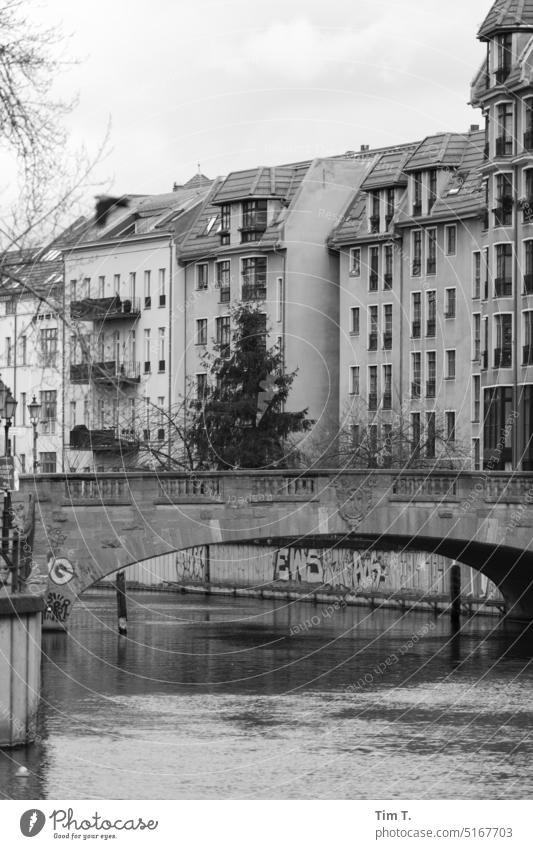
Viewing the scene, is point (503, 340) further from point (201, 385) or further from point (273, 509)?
point (201, 385)

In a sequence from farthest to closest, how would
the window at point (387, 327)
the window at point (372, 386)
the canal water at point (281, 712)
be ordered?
the window at point (387, 327)
the window at point (372, 386)
the canal water at point (281, 712)

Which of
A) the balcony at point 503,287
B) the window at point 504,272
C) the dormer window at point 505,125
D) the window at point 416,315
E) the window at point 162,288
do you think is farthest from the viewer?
the window at point 162,288

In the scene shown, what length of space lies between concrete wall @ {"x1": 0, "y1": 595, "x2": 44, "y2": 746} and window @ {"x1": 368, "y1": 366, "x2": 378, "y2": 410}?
2275 inches

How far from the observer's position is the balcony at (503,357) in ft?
266

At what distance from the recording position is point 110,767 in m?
41.8

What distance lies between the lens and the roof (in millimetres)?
80438

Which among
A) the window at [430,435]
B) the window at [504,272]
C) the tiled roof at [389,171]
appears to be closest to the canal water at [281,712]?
the window at [430,435]

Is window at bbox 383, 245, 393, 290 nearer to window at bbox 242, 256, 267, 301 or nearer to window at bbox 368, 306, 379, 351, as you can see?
window at bbox 368, 306, 379, 351

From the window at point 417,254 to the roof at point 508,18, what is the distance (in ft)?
55.8

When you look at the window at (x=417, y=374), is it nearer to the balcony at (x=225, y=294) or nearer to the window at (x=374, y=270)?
the window at (x=374, y=270)

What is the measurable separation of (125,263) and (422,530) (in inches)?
1876

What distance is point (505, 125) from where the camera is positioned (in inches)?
3223

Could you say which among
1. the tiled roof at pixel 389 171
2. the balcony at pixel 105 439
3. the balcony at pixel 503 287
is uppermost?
the tiled roof at pixel 389 171
